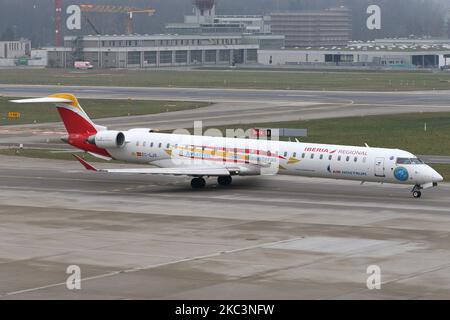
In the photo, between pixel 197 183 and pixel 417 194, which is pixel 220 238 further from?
pixel 197 183

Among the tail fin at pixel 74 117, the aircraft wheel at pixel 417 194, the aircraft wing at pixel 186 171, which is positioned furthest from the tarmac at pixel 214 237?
the tail fin at pixel 74 117

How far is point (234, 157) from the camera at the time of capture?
5300 cm

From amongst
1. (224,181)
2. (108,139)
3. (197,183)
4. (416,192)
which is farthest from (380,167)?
(108,139)

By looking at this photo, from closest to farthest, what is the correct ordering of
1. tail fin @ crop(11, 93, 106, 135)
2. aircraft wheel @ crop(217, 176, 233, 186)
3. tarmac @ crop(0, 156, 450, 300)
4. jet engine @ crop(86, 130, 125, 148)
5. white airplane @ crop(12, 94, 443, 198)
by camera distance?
tarmac @ crop(0, 156, 450, 300)
white airplane @ crop(12, 94, 443, 198)
aircraft wheel @ crop(217, 176, 233, 186)
jet engine @ crop(86, 130, 125, 148)
tail fin @ crop(11, 93, 106, 135)

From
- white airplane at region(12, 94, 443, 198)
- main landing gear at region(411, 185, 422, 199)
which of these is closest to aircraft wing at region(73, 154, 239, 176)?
white airplane at region(12, 94, 443, 198)

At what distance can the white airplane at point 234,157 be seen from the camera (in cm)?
4950

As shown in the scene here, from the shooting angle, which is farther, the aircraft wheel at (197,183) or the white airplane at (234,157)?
the aircraft wheel at (197,183)

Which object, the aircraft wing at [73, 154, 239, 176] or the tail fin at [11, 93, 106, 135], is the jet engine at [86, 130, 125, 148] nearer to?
the tail fin at [11, 93, 106, 135]

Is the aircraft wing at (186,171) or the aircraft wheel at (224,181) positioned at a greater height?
the aircraft wing at (186,171)

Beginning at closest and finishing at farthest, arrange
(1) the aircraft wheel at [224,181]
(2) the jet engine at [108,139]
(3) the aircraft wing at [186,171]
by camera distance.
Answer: (3) the aircraft wing at [186,171]
(1) the aircraft wheel at [224,181]
(2) the jet engine at [108,139]

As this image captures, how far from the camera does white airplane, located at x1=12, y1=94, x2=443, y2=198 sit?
162 feet

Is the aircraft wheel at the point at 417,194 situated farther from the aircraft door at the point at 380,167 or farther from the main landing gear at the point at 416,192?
the aircraft door at the point at 380,167
